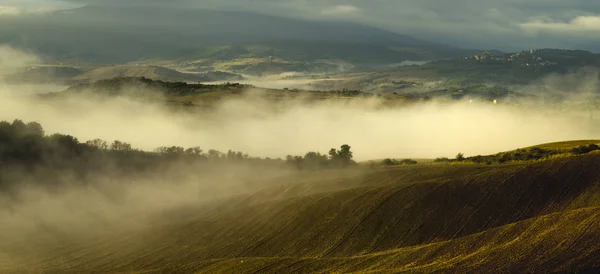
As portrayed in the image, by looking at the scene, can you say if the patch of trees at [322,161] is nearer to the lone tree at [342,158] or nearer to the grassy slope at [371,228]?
the lone tree at [342,158]

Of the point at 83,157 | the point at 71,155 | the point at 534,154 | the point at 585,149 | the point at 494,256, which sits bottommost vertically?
the point at 494,256

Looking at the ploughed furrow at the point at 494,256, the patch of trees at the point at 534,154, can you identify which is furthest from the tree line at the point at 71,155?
the ploughed furrow at the point at 494,256

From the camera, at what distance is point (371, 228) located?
255 ft

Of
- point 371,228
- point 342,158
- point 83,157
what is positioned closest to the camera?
point 371,228

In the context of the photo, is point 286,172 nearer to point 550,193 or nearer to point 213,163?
point 213,163

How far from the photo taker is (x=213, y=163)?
154m

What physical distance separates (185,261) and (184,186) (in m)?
56.1

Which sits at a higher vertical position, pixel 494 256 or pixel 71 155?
pixel 71 155

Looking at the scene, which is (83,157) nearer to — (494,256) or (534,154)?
(534,154)

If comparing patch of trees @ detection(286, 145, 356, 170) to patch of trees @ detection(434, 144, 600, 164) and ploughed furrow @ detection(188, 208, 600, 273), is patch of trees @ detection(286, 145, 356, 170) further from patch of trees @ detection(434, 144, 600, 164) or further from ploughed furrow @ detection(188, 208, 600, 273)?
ploughed furrow @ detection(188, 208, 600, 273)

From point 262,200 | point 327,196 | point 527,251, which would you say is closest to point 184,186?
point 262,200

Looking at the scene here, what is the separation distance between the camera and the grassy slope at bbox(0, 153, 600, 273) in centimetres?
6203

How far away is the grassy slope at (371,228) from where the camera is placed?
62031 millimetres

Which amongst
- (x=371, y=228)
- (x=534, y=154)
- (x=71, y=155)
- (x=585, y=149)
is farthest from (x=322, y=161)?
(x=371, y=228)
